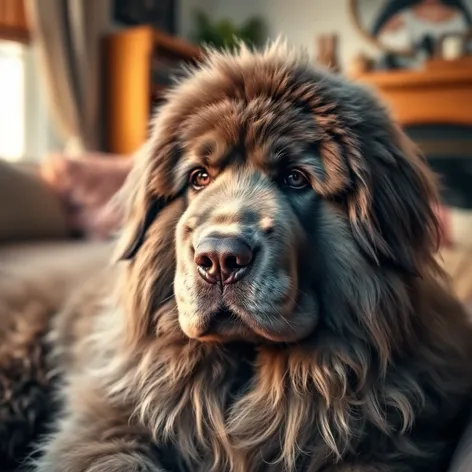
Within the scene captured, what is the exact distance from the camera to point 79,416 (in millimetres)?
1440

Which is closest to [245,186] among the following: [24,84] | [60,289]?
[60,289]

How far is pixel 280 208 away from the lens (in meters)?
1.29

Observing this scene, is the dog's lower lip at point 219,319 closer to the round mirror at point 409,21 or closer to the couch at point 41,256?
the couch at point 41,256

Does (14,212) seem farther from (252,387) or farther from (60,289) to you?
(252,387)

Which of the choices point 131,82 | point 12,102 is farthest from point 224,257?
point 12,102

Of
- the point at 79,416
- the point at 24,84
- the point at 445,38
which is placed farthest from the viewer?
the point at 445,38

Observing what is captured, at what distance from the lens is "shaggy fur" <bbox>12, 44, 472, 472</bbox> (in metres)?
1.28

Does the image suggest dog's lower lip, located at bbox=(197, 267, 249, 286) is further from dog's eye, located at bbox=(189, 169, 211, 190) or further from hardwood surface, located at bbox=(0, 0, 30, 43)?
hardwood surface, located at bbox=(0, 0, 30, 43)

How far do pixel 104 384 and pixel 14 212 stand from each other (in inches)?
69.7

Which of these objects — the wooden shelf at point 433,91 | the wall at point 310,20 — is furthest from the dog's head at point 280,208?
the wall at point 310,20

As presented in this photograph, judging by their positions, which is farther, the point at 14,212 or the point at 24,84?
the point at 24,84

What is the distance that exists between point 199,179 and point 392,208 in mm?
401

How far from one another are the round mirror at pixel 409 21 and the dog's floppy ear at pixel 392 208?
5.10 metres

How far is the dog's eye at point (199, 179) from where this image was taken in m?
1.42
